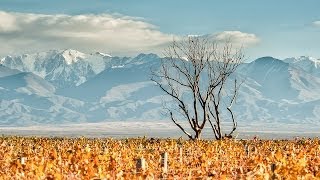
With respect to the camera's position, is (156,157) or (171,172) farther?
(156,157)

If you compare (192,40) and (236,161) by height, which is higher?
(192,40)

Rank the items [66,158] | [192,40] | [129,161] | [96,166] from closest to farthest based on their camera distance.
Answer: [96,166]
[66,158]
[129,161]
[192,40]

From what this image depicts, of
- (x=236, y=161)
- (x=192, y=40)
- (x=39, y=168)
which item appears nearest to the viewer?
(x=39, y=168)

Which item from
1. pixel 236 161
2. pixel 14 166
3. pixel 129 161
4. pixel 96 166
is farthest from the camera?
pixel 236 161

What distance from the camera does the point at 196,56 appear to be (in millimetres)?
51375

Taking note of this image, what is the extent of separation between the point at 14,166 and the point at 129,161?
17.6ft

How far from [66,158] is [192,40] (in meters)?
34.1

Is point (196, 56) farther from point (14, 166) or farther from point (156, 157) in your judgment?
point (14, 166)

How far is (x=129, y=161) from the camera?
20.1 metres

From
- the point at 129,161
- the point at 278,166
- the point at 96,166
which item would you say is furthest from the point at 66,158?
the point at 278,166

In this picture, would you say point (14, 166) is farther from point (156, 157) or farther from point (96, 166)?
point (156, 157)

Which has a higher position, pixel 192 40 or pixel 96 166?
pixel 192 40

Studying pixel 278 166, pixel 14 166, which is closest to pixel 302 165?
pixel 278 166

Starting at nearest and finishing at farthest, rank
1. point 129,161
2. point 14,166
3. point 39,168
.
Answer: point 39,168, point 14,166, point 129,161
